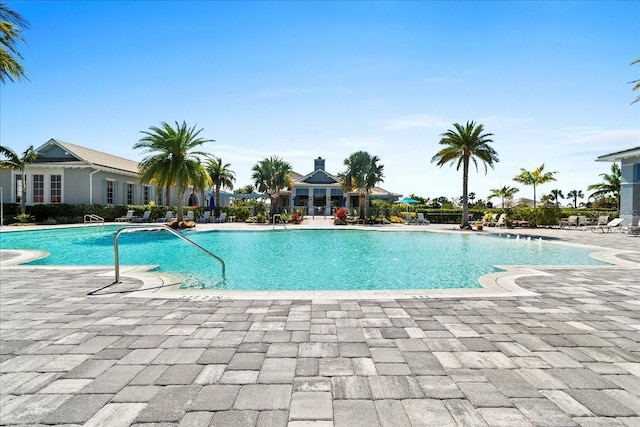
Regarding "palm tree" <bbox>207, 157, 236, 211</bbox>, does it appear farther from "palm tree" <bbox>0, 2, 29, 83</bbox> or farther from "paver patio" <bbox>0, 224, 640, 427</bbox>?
"paver patio" <bbox>0, 224, 640, 427</bbox>

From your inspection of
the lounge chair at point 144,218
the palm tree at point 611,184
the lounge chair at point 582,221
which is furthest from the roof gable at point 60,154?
the palm tree at point 611,184

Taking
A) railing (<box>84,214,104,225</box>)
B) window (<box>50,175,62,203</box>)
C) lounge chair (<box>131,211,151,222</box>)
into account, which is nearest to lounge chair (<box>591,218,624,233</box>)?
lounge chair (<box>131,211,151,222</box>)

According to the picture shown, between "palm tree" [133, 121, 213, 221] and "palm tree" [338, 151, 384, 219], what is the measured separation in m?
13.2

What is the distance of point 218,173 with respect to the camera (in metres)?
36.1

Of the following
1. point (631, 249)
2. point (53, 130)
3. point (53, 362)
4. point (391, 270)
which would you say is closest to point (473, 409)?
point (53, 362)

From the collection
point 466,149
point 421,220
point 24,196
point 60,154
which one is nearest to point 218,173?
point 60,154

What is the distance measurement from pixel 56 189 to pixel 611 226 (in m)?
39.7

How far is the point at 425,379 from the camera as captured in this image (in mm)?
2912

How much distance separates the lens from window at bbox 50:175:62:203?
2594 centimetres

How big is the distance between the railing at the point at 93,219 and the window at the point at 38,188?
12.4 ft

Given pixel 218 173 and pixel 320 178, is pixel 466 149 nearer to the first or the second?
pixel 320 178

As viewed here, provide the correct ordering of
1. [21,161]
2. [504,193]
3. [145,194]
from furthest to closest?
[504,193] < [145,194] < [21,161]

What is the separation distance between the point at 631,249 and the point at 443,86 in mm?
10338

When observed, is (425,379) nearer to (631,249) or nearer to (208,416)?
(208,416)
